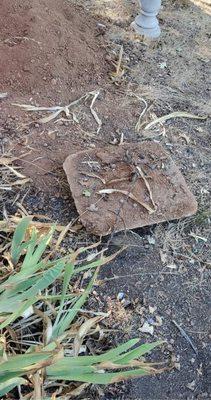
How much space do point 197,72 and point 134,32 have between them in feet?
1.95

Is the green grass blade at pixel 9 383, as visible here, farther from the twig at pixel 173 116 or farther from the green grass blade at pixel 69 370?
the twig at pixel 173 116

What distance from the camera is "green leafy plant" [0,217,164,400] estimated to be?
5.94ft

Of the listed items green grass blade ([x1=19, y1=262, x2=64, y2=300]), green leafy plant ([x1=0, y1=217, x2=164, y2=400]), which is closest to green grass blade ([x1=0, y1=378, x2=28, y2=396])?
green leafy plant ([x1=0, y1=217, x2=164, y2=400])

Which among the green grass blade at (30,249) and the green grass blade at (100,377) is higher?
the green grass blade at (30,249)

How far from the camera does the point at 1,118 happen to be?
3127 mm

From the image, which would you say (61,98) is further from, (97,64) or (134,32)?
(134,32)

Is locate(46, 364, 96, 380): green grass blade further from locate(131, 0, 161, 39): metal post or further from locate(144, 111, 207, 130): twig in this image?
locate(131, 0, 161, 39): metal post

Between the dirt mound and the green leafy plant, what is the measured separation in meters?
1.19

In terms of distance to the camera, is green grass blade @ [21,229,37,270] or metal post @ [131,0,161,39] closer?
green grass blade @ [21,229,37,270]

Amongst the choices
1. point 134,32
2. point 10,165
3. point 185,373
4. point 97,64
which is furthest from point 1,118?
point 185,373

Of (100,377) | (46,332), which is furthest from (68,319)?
(100,377)

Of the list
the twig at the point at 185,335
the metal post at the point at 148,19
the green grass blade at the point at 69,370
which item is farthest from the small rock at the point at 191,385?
the metal post at the point at 148,19

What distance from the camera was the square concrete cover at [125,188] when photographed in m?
2.70

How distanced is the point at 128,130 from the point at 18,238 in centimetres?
125
